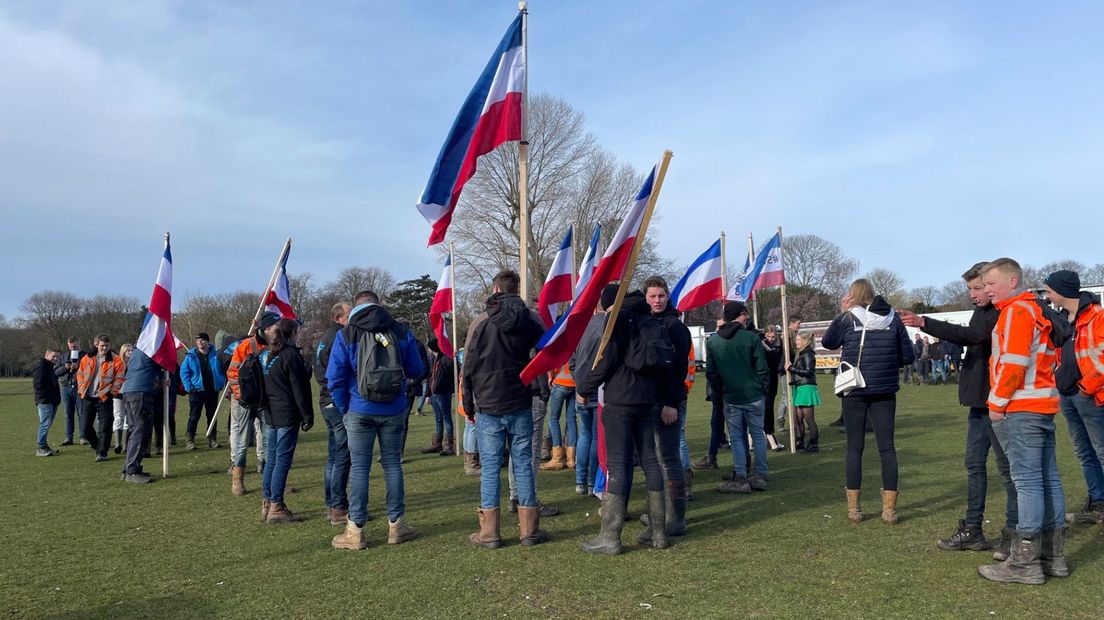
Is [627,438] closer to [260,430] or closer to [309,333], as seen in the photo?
[260,430]

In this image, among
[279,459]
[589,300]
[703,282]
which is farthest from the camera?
[703,282]

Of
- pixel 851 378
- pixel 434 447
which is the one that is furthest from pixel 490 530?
pixel 434 447

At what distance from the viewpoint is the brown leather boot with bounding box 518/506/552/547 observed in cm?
621

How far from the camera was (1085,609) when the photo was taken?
446 cm

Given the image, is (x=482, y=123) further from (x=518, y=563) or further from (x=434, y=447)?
(x=434, y=447)

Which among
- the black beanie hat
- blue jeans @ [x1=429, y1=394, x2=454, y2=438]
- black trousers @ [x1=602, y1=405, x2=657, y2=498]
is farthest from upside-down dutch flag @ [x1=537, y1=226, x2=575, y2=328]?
the black beanie hat

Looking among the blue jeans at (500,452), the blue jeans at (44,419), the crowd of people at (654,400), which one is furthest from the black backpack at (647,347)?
the blue jeans at (44,419)

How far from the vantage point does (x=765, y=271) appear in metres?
12.1

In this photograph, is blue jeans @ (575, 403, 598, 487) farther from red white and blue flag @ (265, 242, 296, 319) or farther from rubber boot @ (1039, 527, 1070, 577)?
red white and blue flag @ (265, 242, 296, 319)

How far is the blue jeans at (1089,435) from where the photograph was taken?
21.7 ft

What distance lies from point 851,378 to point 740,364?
203cm

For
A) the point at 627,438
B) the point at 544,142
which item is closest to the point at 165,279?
the point at 627,438

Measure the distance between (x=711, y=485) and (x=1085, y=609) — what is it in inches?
181

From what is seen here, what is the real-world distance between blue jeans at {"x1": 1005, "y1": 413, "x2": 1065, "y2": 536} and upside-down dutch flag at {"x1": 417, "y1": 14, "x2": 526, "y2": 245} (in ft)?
16.4
